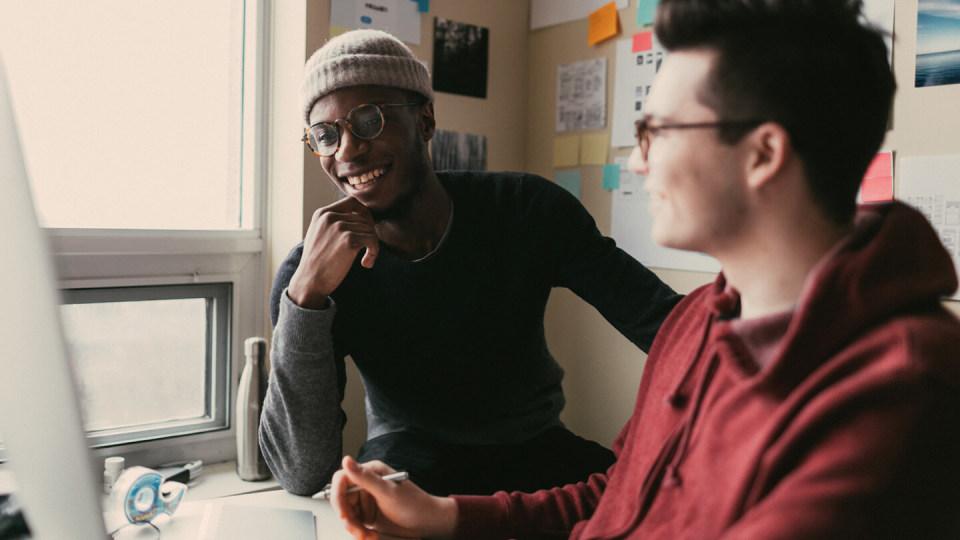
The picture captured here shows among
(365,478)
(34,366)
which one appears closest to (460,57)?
(365,478)

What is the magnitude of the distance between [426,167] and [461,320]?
12.4 inches

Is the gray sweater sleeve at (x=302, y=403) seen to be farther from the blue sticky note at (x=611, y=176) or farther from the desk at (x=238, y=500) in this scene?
the blue sticky note at (x=611, y=176)

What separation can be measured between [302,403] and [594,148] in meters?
1.11

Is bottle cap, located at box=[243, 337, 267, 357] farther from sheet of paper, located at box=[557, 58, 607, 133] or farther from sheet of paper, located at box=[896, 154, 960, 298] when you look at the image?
sheet of paper, located at box=[896, 154, 960, 298]

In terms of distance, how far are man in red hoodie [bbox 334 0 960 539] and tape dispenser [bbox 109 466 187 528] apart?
0.82 m

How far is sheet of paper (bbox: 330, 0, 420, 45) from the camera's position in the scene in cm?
181

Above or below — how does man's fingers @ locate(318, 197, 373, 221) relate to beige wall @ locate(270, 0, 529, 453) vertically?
below

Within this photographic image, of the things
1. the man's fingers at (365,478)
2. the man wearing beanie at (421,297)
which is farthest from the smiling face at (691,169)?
the man wearing beanie at (421,297)

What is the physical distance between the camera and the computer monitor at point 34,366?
321mm

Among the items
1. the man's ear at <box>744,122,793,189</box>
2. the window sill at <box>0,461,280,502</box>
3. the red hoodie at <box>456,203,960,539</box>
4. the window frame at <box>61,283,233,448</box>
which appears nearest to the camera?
the red hoodie at <box>456,203,960,539</box>

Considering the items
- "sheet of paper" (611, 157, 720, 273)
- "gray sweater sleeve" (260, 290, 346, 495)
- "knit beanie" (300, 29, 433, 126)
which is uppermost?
"knit beanie" (300, 29, 433, 126)

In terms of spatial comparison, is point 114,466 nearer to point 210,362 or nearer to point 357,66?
point 210,362

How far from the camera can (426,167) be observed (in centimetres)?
152

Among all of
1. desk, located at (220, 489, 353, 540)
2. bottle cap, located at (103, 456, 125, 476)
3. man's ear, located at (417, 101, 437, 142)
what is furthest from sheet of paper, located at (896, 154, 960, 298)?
bottle cap, located at (103, 456, 125, 476)
